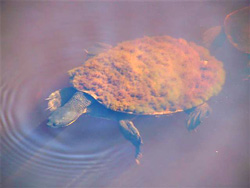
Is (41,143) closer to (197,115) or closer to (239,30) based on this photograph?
(197,115)

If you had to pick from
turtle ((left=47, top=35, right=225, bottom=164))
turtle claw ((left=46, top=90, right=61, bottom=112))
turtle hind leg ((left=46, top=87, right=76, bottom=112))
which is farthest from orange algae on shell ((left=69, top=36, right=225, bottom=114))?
turtle claw ((left=46, top=90, right=61, bottom=112))

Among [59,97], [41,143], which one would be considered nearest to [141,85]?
[59,97]

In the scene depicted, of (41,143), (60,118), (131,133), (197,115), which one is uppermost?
(60,118)

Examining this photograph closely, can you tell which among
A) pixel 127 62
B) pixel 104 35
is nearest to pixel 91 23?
pixel 104 35

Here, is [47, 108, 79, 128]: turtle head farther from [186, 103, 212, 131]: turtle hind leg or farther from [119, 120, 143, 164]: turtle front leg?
[186, 103, 212, 131]: turtle hind leg

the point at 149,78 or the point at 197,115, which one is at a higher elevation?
the point at 149,78
